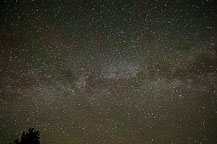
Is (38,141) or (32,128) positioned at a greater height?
(32,128)

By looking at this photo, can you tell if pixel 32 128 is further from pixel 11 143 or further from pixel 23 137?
pixel 11 143

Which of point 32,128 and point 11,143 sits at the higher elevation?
point 32,128

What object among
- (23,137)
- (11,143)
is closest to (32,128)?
(23,137)

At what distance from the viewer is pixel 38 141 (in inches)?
331

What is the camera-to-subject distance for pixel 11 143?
7680 millimetres

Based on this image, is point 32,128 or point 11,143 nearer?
point 11,143

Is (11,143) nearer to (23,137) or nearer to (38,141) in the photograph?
(23,137)

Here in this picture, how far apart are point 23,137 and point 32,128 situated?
1.81ft

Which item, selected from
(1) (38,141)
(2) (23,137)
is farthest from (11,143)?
(1) (38,141)

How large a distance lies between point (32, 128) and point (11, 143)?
42.5 inches

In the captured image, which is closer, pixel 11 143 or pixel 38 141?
pixel 11 143

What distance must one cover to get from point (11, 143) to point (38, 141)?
4.02ft

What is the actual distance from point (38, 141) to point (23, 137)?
0.76 m

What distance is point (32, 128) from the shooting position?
842 centimetres
